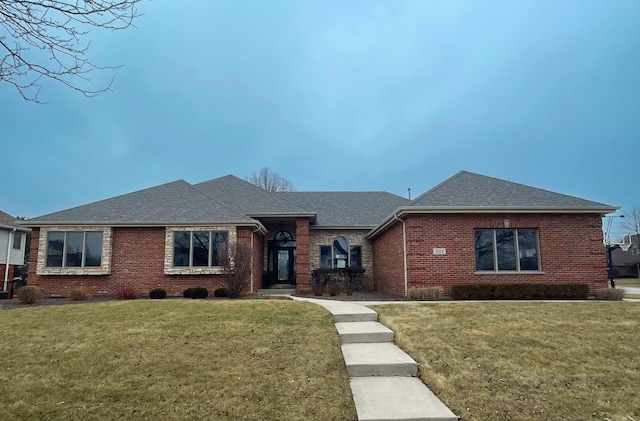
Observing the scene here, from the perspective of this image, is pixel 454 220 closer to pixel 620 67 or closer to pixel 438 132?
pixel 620 67

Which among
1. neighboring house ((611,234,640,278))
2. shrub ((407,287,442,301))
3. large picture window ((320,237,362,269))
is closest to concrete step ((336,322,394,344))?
shrub ((407,287,442,301))

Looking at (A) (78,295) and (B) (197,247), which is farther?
(B) (197,247)

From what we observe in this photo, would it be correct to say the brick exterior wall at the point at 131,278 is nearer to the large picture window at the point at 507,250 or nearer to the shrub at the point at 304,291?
the shrub at the point at 304,291

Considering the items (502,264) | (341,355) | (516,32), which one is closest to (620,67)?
(516,32)

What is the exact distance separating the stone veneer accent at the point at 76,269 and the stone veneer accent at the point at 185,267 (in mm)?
2347

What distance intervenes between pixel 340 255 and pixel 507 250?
9.06 metres

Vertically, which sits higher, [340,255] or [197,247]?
[197,247]

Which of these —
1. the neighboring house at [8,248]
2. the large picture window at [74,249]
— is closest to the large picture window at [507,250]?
the large picture window at [74,249]

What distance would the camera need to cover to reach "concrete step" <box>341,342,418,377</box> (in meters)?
5.57

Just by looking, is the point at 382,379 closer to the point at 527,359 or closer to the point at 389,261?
the point at 527,359

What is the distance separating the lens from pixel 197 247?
51.9 ft

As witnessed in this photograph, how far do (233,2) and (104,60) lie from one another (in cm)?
168

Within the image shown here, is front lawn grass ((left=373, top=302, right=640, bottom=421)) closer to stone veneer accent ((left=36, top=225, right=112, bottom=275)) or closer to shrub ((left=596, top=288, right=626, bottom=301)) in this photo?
shrub ((left=596, top=288, right=626, bottom=301))

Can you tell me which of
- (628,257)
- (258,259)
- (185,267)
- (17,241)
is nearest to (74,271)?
(185,267)
